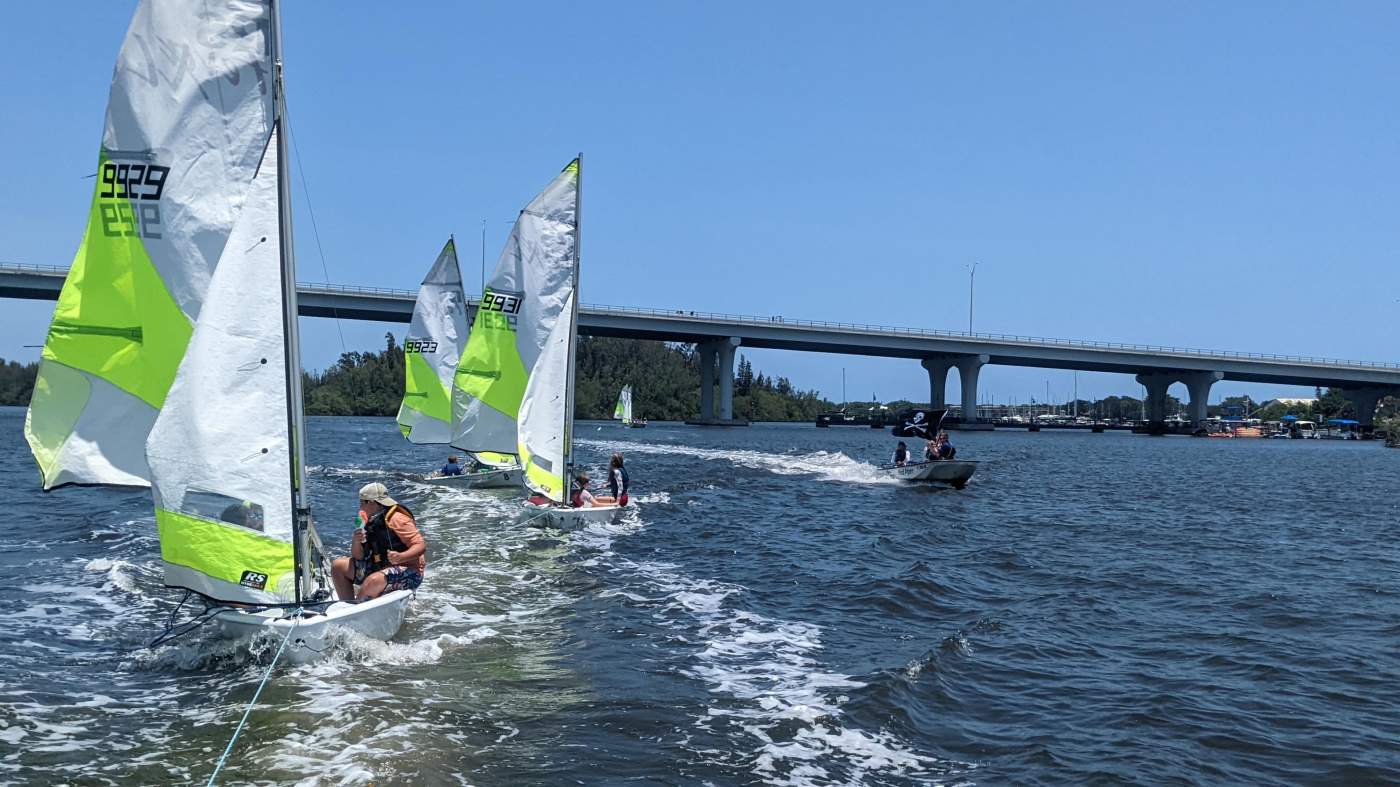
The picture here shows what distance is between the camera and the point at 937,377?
113 meters

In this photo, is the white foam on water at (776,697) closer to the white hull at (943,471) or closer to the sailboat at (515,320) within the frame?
the sailboat at (515,320)

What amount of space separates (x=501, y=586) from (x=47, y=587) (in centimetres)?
661

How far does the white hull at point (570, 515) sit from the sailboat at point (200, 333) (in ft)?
36.5

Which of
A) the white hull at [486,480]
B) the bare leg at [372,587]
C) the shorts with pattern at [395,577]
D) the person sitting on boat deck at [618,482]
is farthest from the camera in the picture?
the white hull at [486,480]

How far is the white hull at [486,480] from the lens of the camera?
3027cm

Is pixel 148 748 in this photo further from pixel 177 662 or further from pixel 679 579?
pixel 679 579

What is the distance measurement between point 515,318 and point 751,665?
15487mm

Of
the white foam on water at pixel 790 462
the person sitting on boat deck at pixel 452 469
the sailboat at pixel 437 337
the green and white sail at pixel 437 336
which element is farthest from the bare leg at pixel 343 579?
the white foam on water at pixel 790 462

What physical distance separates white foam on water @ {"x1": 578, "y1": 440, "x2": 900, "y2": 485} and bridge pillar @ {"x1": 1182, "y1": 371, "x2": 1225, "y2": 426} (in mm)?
73551

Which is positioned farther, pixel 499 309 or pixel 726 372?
pixel 726 372

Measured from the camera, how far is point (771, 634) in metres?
13.2

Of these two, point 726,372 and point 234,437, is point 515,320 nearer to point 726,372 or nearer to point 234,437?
point 234,437

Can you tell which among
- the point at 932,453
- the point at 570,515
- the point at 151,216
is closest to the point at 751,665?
the point at 151,216

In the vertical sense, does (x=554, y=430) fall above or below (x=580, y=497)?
above
